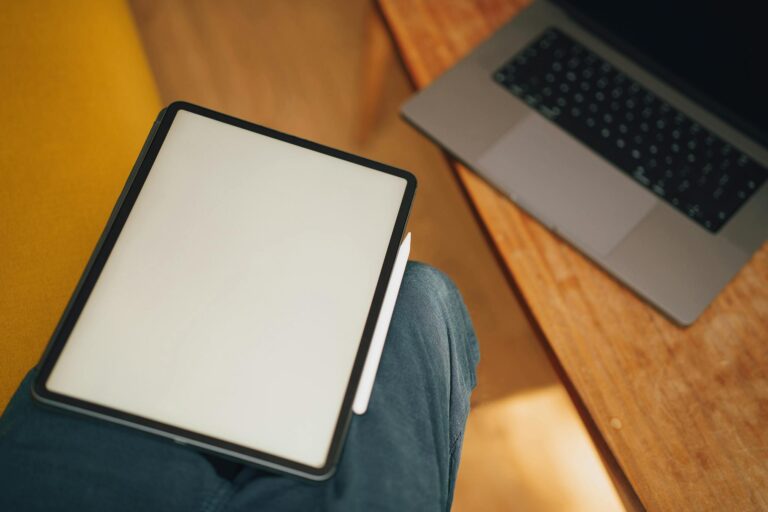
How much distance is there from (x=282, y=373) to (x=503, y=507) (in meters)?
0.74

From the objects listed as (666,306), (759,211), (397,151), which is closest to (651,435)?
(666,306)

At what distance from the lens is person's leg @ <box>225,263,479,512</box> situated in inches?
20.5

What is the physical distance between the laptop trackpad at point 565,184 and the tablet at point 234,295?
0.70 ft

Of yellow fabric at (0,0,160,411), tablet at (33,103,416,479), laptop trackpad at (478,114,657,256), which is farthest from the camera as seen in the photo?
laptop trackpad at (478,114,657,256)

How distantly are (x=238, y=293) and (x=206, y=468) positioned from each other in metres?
0.16

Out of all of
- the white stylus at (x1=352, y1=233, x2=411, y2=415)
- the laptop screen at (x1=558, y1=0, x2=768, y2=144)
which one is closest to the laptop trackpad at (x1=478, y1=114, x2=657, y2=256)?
the laptop screen at (x1=558, y1=0, x2=768, y2=144)

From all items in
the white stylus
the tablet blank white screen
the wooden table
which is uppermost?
the tablet blank white screen

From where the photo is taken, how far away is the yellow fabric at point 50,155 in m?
0.58

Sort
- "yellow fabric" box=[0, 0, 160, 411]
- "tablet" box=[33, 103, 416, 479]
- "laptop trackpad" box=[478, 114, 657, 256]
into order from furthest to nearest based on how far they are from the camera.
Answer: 1. "laptop trackpad" box=[478, 114, 657, 256]
2. "yellow fabric" box=[0, 0, 160, 411]
3. "tablet" box=[33, 103, 416, 479]

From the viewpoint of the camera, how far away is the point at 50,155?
62 cm

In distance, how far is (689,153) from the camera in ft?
2.35

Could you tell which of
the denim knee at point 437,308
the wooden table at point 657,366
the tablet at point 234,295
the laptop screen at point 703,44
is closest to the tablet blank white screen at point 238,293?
the tablet at point 234,295

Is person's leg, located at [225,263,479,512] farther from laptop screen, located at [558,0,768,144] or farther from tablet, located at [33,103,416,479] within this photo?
laptop screen, located at [558,0,768,144]

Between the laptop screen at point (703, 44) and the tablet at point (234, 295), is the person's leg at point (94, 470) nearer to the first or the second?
the tablet at point (234, 295)
